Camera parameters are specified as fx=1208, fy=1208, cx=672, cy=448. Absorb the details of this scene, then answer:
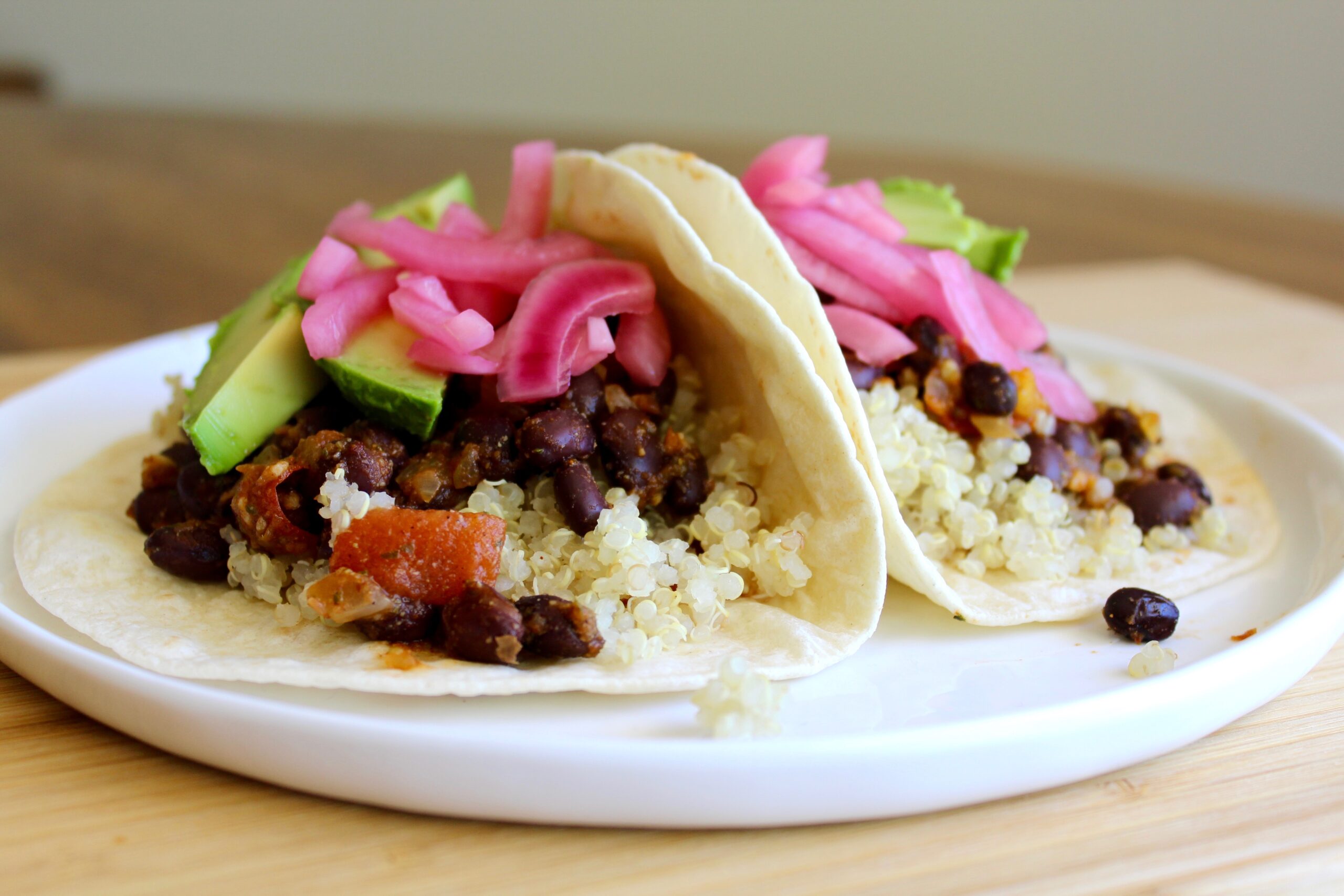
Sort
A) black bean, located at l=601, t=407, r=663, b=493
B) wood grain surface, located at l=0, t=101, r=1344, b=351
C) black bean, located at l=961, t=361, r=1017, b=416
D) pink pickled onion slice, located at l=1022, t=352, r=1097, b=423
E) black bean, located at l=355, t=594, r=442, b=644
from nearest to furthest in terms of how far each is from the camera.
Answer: black bean, located at l=355, t=594, r=442, b=644 < black bean, located at l=601, t=407, r=663, b=493 < black bean, located at l=961, t=361, r=1017, b=416 < pink pickled onion slice, located at l=1022, t=352, r=1097, b=423 < wood grain surface, located at l=0, t=101, r=1344, b=351

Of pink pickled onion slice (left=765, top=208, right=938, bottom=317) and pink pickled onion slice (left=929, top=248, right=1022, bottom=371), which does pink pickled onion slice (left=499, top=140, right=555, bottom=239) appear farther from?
pink pickled onion slice (left=929, top=248, right=1022, bottom=371)

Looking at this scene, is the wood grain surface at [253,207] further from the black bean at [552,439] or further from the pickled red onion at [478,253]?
the black bean at [552,439]

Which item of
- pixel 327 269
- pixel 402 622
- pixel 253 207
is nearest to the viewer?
pixel 402 622

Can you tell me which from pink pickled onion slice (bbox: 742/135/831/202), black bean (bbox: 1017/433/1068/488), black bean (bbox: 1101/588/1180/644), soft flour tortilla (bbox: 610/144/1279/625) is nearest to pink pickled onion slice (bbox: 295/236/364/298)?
soft flour tortilla (bbox: 610/144/1279/625)

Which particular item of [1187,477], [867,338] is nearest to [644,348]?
[867,338]

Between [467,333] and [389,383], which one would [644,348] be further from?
[389,383]

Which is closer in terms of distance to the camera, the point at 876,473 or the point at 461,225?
the point at 876,473
